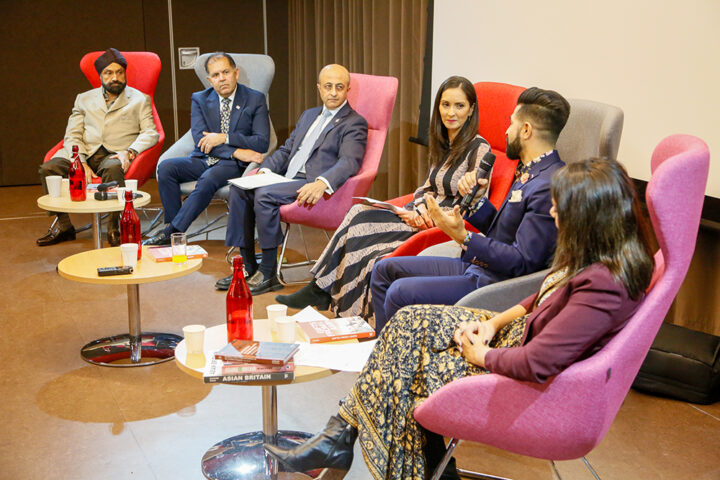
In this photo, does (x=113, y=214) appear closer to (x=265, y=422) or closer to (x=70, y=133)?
(x=70, y=133)

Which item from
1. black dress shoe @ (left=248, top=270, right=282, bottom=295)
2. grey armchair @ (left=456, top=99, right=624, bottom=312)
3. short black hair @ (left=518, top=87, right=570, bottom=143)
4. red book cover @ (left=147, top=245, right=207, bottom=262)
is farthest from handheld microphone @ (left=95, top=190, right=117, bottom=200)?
short black hair @ (left=518, top=87, right=570, bottom=143)

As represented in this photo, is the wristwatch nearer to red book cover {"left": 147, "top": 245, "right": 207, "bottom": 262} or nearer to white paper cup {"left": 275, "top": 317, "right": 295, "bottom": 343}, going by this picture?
white paper cup {"left": 275, "top": 317, "right": 295, "bottom": 343}

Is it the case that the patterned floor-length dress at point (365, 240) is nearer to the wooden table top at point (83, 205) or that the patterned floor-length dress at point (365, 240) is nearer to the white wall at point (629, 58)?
the white wall at point (629, 58)

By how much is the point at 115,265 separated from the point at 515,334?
1.80 metres

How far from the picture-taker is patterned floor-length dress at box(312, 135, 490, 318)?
327 cm

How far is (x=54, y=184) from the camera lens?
168 inches

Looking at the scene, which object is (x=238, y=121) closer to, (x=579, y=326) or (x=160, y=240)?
(x=160, y=240)

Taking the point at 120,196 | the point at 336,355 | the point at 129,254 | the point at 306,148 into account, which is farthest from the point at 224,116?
the point at 336,355

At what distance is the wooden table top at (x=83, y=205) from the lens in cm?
405

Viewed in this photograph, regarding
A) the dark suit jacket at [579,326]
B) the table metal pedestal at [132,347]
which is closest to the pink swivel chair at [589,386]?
the dark suit jacket at [579,326]

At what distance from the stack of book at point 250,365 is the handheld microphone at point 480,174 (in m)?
1.00

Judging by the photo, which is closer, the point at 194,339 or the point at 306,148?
the point at 194,339

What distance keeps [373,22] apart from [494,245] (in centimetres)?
348

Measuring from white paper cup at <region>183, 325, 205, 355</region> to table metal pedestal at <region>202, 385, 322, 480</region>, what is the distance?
0.24m
